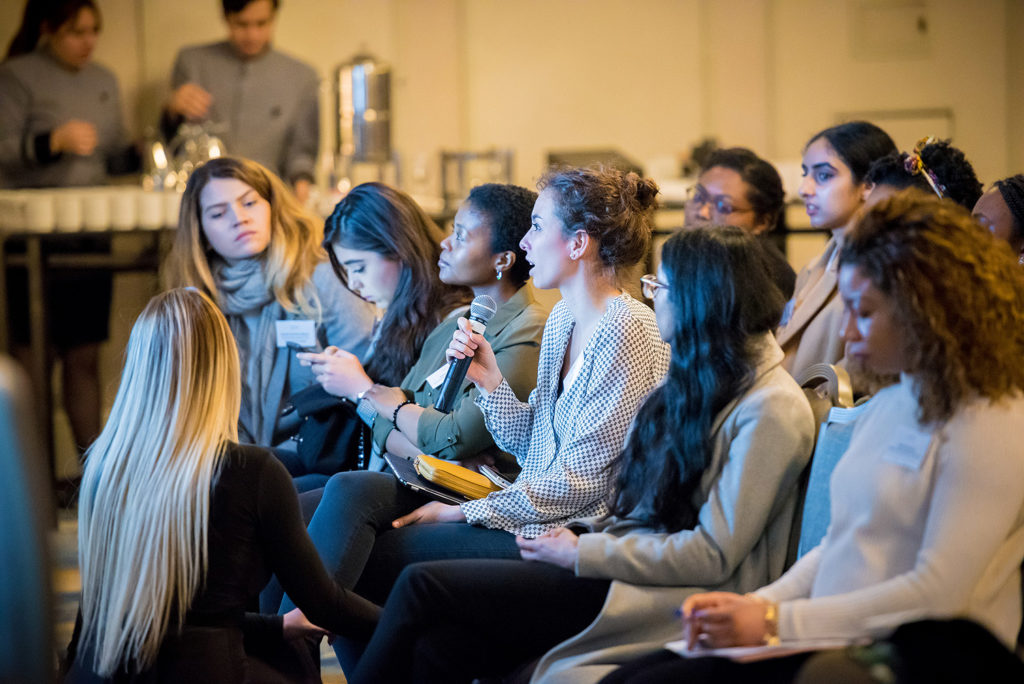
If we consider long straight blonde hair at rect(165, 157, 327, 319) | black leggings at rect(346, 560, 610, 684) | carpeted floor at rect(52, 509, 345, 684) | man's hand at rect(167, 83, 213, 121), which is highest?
man's hand at rect(167, 83, 213, 121)

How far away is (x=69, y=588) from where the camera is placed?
3471mm

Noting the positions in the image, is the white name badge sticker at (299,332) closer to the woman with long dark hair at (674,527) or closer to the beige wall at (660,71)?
the woman with long dark hair at (674,527)

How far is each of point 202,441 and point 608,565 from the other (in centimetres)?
65

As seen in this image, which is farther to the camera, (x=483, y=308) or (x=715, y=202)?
(x=715, y=202)

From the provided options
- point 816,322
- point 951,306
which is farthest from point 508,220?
point 951,306

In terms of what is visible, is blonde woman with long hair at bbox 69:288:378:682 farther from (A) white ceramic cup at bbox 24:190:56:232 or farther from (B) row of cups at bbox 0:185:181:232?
(A) white ceramic cup at bbox 24:190:56:232

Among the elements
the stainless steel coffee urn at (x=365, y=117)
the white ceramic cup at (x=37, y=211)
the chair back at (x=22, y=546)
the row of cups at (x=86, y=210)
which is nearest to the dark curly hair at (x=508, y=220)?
the chair back at (x=22, y=546)

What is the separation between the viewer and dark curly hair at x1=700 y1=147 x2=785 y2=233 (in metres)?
3.38

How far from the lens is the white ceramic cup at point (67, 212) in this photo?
14.8 ft

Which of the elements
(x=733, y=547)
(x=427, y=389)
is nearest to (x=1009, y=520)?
(x=733, y=547)


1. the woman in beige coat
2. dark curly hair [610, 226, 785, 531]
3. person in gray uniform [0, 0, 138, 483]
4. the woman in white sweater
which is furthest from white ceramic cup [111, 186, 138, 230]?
the woman in white sweater

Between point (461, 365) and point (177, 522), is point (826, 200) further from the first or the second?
point (177, 522)

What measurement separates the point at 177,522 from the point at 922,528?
1.04 meters

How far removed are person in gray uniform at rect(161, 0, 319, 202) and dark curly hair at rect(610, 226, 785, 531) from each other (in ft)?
14.1
